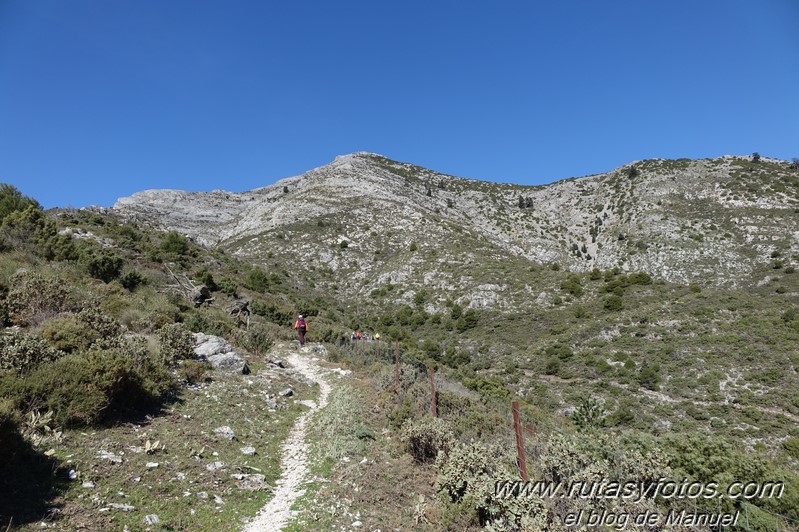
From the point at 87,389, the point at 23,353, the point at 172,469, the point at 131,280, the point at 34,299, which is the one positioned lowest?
the point at 172,469

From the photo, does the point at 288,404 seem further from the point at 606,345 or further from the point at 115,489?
the point at 606,345

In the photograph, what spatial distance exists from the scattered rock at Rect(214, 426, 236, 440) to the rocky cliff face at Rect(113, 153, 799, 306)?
34.2 metres

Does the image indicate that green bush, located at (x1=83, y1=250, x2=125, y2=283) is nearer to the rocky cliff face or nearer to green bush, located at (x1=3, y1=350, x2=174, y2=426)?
green bush, located at (x1=3, y1=350, x2=174, y2=426)

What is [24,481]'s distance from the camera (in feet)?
18.1

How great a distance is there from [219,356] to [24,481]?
926 centimetres

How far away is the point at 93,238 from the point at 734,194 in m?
89.8

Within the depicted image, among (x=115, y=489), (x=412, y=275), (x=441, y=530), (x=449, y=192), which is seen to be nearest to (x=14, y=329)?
(x=115, y=489)

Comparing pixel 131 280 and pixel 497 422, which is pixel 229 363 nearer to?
pixel 497 422

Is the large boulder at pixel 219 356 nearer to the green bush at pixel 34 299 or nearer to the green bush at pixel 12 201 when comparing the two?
the green bush at pixel 34 299

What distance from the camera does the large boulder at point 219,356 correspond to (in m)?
14.3

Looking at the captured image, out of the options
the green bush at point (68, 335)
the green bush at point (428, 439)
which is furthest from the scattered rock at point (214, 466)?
the green bush at point (68, 335)

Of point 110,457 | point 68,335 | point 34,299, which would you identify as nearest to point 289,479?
point 110,457

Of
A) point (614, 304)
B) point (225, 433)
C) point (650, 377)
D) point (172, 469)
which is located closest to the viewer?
point (172, 469)

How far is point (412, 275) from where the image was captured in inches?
1946
